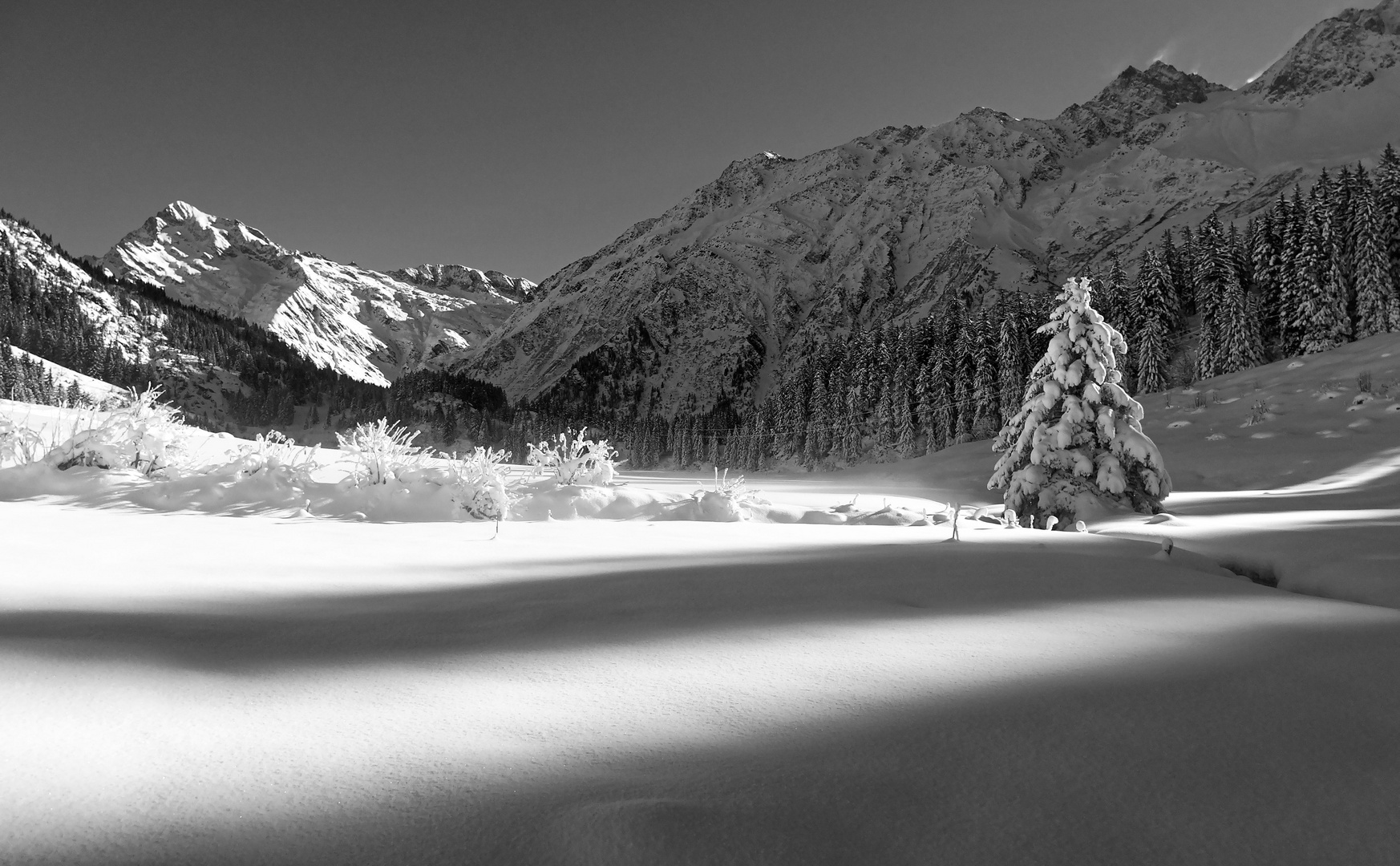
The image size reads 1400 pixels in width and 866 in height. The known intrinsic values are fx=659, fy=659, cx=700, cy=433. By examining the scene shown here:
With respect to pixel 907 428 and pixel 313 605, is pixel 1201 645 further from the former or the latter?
pixel 907 428

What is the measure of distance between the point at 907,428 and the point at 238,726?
183ft

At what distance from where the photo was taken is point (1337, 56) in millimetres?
156875

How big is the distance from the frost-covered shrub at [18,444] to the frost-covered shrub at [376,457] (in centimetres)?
395

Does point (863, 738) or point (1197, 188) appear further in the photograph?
point (1197, 188)

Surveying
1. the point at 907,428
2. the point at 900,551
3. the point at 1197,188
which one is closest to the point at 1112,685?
the point at 900,551

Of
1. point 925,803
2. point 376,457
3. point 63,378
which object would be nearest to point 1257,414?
point 376,457

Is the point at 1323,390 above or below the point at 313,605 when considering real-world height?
above

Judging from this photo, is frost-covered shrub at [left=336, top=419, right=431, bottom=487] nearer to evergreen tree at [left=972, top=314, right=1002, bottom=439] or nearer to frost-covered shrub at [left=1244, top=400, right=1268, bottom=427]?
frost-covered shrub at [left=1244, top=400, right=1268, bottom=427]

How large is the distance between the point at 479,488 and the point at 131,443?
5.05 metres

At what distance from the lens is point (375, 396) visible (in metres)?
137

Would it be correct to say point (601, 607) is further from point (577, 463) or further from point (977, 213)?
point (977, 213)

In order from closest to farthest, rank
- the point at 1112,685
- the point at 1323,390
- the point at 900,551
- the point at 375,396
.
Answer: the point at 1112,685, the point at 900,551, the point at 1323,390, the point at 375,396

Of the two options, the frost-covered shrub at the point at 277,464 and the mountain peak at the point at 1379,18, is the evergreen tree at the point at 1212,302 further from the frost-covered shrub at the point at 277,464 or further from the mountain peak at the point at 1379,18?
the mountain peak at the point at 1379,18

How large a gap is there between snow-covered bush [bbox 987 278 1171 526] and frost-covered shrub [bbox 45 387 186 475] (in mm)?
15217
